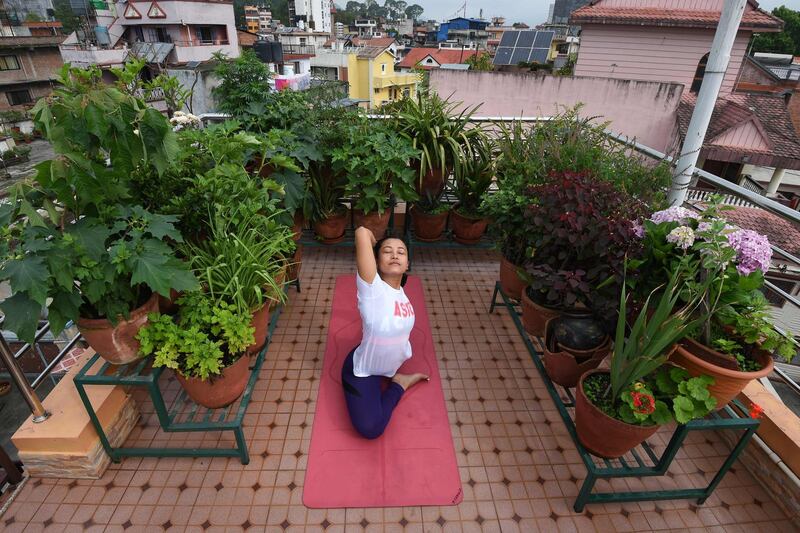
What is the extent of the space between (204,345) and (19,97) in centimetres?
2513

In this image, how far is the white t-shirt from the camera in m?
2.12

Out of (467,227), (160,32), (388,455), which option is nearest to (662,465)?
(388,455)

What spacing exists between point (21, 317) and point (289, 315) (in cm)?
163

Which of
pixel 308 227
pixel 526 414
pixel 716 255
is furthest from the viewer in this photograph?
pixel 308 227

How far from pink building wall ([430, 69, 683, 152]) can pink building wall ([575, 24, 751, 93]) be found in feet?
8.67

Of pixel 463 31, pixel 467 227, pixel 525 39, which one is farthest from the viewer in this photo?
pixel 463 31

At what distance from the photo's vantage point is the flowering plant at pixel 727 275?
1.61 m

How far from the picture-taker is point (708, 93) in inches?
81.6

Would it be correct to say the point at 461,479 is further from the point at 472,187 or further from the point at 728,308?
the point at 472,187

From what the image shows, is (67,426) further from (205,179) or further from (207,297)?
(205,179)

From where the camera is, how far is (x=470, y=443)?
2.13m

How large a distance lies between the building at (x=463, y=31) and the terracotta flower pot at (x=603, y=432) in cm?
5292

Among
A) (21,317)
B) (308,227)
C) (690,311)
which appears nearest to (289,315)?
(308,227)

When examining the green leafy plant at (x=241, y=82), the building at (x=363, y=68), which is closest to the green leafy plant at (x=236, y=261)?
the green leafy plant at (x=241, y=82)
